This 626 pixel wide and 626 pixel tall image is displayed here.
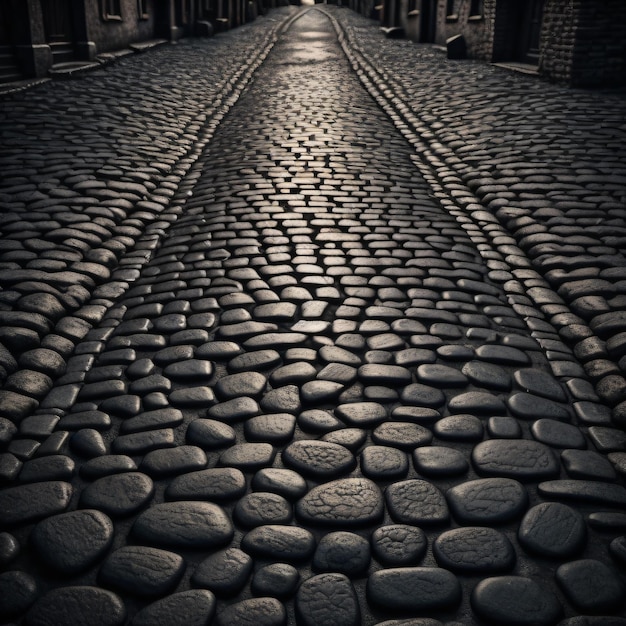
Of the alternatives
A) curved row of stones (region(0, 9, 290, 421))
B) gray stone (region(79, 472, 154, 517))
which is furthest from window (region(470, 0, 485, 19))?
gray stone (region(79, 472, 154, 517))

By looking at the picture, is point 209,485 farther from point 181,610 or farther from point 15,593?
point 15,593

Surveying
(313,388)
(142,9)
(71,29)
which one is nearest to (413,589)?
(313,388)

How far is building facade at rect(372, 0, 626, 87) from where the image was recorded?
11.1m

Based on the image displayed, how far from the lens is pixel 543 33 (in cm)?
1229

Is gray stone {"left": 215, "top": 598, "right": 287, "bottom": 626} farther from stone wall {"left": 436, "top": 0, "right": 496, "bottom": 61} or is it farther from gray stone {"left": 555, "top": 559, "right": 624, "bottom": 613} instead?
stone wall {"left": 436, "top": 0, "right": 496, "bottom": 61}

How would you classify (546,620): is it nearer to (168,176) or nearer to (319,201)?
(319,201)

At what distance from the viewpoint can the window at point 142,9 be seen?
1916 centimetres

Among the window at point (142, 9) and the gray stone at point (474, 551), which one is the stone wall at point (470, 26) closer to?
the window at point (142, 9)

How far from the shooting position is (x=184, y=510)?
2.15 m

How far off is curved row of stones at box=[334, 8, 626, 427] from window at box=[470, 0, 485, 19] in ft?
14.6

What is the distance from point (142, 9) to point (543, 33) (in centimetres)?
1255

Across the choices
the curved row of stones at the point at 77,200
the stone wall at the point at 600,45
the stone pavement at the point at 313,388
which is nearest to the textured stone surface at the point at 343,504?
the stone pavement at the point at 313,388

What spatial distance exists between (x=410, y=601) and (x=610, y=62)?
11750mm

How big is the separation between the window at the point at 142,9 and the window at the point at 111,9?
6.51 feet
